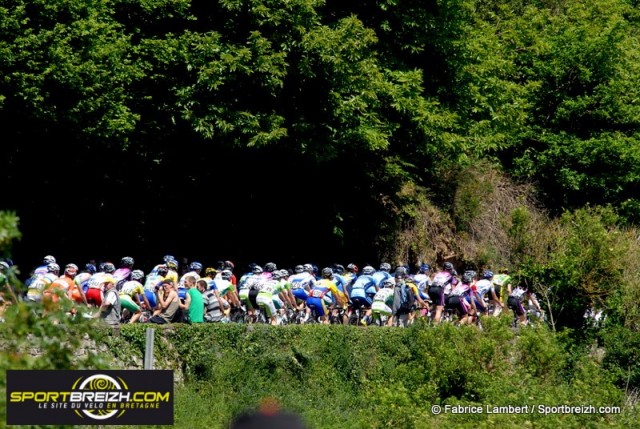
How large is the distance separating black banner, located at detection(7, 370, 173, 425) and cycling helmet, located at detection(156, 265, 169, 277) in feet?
48.4

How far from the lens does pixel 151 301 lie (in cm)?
2450

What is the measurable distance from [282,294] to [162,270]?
11.0ft

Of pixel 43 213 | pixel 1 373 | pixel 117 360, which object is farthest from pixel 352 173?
pixel 1 373

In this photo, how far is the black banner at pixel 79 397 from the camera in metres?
9.69

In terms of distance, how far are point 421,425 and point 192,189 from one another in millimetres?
12305

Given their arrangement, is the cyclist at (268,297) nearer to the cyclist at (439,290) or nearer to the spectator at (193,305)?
the spectator at (193,305)

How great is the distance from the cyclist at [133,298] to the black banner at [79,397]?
1343 centimetres

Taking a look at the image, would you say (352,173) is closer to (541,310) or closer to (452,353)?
(541,310)

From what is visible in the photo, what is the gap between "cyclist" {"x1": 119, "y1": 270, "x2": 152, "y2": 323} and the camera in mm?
24045

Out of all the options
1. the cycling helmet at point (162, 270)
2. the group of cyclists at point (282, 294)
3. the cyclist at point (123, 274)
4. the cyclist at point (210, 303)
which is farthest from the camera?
the cyclist at point (210, 303)

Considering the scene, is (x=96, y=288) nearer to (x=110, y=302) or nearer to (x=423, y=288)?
(x=110, y=302)

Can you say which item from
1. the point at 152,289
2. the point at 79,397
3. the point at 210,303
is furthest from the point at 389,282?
the point at 79,397

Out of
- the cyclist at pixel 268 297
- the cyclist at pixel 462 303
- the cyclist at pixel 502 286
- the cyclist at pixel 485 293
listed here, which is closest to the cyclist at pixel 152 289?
the cyclist at pixel 268 297

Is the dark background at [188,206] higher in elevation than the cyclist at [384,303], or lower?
higher
